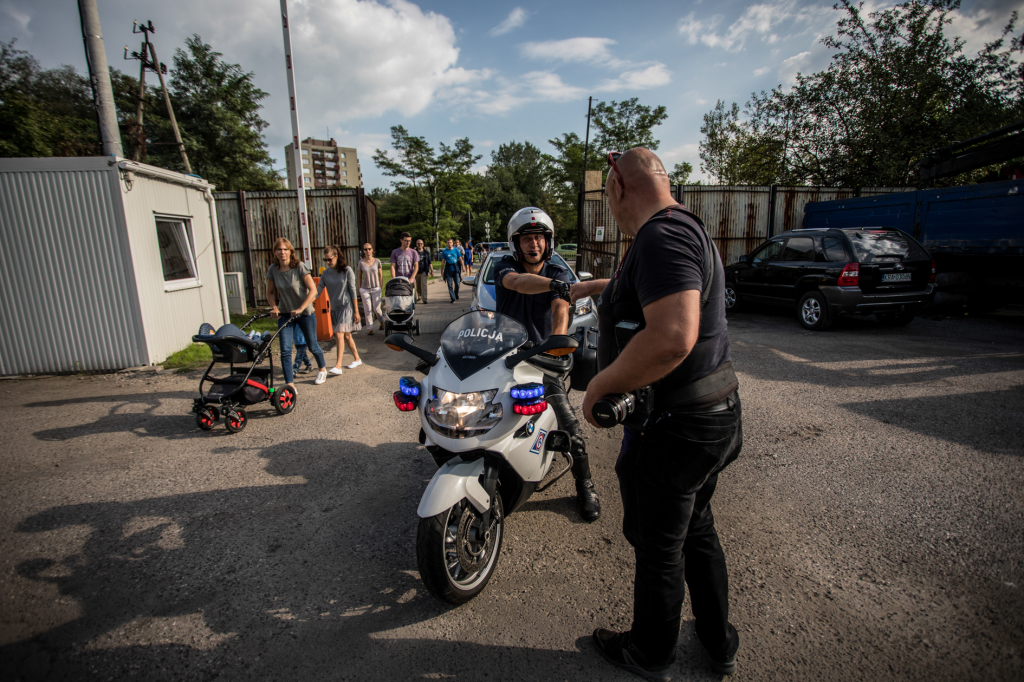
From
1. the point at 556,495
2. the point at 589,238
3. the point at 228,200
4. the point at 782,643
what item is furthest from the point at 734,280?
the point at 228,200

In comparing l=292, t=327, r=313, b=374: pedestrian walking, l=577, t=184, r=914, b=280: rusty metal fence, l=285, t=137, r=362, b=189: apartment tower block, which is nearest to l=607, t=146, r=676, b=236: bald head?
l=292, t=327, r=313, b=374: pedestrian walking

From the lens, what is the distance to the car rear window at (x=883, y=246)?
8.27m

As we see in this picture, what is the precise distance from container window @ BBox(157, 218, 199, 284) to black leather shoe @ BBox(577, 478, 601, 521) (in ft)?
→ 25.2

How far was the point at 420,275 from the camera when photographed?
47.5 ft

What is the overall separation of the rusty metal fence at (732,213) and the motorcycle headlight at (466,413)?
42.6 ft

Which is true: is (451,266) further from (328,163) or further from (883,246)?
(328,163)

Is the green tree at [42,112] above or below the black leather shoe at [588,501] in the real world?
above

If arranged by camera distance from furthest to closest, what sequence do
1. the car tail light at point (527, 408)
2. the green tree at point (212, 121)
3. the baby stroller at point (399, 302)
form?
the green tree at point (212, 121), the baby stroller at point (399, 302), the car tail light at point (527, 408)

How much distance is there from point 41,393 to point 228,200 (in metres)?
8.76

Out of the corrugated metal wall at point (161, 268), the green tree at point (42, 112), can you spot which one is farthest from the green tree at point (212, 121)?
the corrugated metal wall at point (161, 268)

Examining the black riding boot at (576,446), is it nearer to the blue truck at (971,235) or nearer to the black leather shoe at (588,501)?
the black leather shoe at (588,501)

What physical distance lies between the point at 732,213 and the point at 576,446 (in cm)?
1476

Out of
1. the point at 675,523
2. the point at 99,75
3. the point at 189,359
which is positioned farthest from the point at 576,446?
the point at 99,75

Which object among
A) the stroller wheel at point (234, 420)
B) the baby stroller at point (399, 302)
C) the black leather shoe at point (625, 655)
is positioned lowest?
the black leather shoe at point (625, 655)
